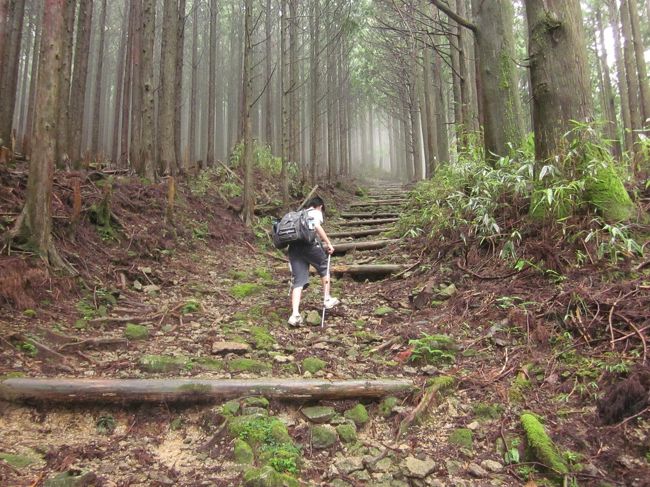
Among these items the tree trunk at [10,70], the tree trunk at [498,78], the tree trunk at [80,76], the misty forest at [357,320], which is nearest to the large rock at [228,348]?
the misty forest at [357,320]

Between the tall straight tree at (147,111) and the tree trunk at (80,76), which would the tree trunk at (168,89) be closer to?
the tall straight tree at (147,111)

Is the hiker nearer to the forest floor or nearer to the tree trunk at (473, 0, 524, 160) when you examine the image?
the forest floor

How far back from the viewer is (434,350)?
12.3 ft

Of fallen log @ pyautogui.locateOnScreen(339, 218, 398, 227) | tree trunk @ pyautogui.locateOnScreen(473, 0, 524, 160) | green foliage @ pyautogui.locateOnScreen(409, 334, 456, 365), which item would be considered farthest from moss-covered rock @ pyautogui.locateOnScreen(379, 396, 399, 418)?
fallen log @ pyautogui.locateOnScreen(339, 218, 398, 227)

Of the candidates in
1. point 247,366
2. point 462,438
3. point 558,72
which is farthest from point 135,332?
point 558,72

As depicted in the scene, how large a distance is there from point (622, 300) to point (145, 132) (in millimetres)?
9223

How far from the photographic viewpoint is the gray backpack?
16.6 ft

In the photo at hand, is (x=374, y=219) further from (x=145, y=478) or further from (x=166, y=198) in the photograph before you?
(x=145, y=478)

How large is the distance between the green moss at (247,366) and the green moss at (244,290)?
233 cm

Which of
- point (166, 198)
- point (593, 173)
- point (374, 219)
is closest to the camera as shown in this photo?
point (593, 173)

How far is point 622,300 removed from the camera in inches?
133

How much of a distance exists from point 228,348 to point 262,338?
48 centimetres

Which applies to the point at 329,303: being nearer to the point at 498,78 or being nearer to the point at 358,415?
the point at 358,415

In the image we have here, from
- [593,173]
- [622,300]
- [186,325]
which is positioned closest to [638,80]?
[593,173]
